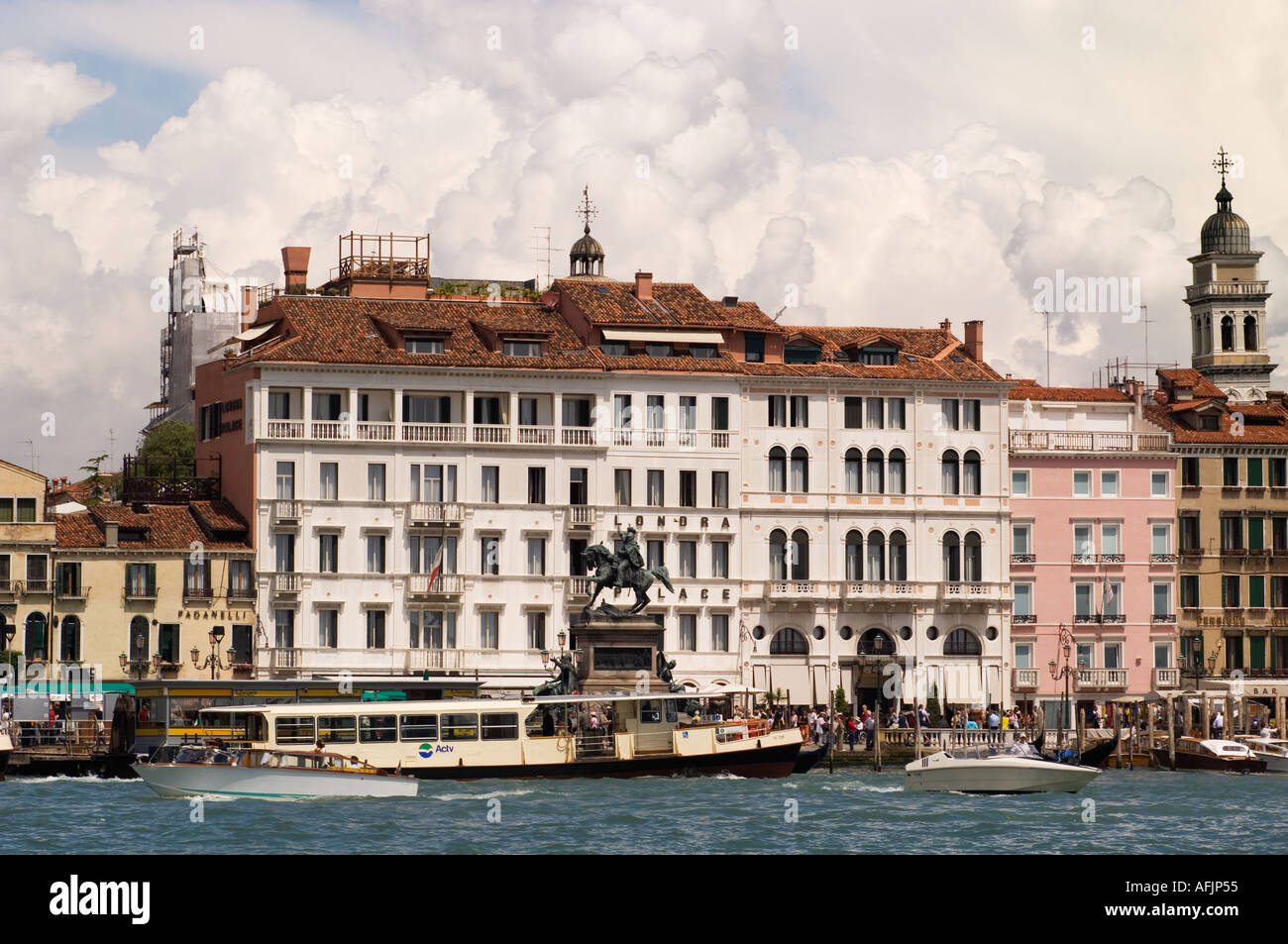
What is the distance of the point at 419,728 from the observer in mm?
52906

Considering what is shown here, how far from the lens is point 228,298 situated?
4267 inches

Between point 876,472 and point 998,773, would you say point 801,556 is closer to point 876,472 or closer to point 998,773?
point 876,472

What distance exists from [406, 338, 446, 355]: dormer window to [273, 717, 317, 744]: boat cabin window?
21.6 meters

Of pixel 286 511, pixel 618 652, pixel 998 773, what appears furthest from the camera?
pixel 286 511

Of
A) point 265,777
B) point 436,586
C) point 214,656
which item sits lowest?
point 265,777

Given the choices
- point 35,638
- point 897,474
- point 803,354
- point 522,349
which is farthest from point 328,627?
point 897,474

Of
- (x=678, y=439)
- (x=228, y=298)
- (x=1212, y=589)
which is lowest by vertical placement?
(x=1212, y=589)

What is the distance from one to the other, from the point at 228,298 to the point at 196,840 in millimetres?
74935

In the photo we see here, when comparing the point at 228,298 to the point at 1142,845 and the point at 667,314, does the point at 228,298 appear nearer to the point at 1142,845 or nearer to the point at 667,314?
the point at 667,314

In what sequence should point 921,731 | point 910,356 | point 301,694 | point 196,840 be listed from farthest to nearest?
point 910,356, point 921,731, point 301,694, point 196,840

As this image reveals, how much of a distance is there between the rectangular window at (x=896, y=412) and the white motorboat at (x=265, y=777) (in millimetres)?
32747

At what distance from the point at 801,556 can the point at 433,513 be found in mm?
12658
